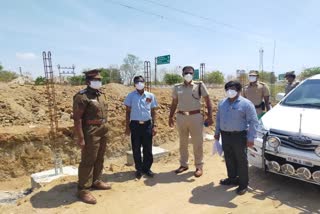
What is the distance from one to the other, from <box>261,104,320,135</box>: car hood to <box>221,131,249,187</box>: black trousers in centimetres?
51

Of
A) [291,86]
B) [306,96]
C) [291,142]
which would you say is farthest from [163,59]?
[291,142]

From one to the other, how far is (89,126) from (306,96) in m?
3.80

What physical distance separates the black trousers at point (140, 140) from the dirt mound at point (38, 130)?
244 centimetres

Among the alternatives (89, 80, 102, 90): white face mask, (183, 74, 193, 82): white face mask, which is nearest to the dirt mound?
(89, 80, 102, 90): white face mask

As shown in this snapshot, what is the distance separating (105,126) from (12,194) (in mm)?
3457

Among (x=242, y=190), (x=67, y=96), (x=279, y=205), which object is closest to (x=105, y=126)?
(x=242, y=190)

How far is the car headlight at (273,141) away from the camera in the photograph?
4.34 metres

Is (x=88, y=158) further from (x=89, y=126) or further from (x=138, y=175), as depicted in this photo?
(x=138, y=175)

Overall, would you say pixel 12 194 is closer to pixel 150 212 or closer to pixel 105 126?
pixel 105 126

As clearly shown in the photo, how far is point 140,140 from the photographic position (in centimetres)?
543

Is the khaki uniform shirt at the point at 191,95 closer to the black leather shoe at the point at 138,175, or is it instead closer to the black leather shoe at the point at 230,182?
the black leather shoe at the point at 230,182

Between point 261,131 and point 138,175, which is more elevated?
point 261,131

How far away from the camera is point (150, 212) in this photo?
4.23 metres

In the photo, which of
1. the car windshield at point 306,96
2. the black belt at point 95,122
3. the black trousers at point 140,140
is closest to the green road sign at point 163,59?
the black trousers at point 140,140
